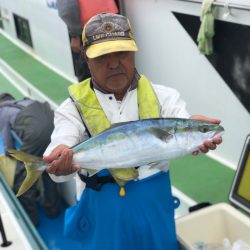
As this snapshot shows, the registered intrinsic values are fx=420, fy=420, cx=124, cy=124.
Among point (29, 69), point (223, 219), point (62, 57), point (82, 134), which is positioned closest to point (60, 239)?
point (223, 219)

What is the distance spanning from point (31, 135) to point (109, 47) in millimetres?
1834

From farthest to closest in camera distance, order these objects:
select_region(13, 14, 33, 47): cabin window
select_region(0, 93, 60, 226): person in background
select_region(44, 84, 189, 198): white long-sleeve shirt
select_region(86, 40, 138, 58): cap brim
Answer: select_region(13, 14, 33, 47): cabin window
select_region(0, 93, 60, 226): person in background
select_region(44, 84, 189, 198): white long-sleeve shirt
select_region(86, 40, 138, 58): cap brim

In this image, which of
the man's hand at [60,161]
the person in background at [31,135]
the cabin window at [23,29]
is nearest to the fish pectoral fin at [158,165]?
the man's hand at [60,161]

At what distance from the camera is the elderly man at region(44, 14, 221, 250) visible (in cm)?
150

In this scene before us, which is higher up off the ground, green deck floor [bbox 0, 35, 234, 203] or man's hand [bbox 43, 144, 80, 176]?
man's hand [bbox 43, 144, 80, 176]

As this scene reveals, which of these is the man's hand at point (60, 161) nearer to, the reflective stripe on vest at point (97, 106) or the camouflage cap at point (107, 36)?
the reflective stripe on vest at point (97, 106)

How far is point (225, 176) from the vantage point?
10.4 feet

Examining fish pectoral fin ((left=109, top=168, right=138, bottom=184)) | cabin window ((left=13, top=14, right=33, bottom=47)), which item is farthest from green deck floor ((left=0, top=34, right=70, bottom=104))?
fish pectoral fin ((left=109, top=168, right=138, bottom=184))

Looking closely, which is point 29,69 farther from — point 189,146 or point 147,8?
point 189,146

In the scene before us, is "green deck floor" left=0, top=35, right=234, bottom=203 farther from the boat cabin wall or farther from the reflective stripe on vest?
the reflective stripe on vest

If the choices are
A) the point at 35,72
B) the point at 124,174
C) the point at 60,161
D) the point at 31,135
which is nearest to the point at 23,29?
the point at 35,72

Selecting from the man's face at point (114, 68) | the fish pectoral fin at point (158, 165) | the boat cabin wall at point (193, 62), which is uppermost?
the man's face at point (114, 68)

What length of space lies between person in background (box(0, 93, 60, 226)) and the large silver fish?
178 centimetres

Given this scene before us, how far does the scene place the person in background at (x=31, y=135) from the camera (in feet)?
10.4
